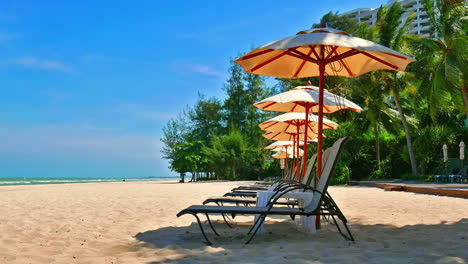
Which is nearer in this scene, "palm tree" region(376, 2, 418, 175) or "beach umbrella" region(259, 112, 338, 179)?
"beach umbrella" region(259, 112, 338, 179)

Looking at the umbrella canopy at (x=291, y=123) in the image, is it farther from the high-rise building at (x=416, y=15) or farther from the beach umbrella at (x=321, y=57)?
the high-rise building at (x=416, y=15)

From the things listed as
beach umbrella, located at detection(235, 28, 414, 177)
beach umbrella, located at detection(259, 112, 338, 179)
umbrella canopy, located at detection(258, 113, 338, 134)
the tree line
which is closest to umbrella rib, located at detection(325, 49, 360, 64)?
beach umbrella, located at detection(235, 28, 414, 177)

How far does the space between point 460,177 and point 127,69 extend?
46.9m

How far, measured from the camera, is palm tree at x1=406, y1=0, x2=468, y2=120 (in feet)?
53.0

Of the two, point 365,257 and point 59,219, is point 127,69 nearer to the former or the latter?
point 59,219

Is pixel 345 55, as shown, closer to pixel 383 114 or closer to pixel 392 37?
pixel 392 37

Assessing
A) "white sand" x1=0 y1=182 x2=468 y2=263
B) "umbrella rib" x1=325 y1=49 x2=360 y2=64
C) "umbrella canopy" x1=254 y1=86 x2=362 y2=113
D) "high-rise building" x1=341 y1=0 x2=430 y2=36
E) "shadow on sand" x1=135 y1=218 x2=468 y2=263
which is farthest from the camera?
"high-rise building" x1=341 y1=0 x2=430 y2=36

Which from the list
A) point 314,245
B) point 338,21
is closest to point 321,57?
point 314,245

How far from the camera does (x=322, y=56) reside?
16.4ft

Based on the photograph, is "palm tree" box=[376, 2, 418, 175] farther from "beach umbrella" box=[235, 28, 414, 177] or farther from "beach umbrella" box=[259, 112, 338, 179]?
"beach umbrella" box=[235, 28, 414, 177]

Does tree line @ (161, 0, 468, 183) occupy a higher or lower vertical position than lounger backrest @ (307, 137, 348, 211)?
higher

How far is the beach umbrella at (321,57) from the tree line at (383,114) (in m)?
0.41

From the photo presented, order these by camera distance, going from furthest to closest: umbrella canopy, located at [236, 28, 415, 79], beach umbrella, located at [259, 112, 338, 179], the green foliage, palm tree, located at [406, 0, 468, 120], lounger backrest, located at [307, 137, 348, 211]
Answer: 1. the green foliage
2. palm tree, located at [406, 0, 468, 120]
3. beach umbrella, located at [259, 112, 338, 179]
4. umbrella canopy, located at [236, 28, 415, 79]
5. lounger backrest, located at [307, 137, 348, 211]

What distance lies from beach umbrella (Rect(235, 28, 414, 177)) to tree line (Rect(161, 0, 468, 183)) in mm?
412
